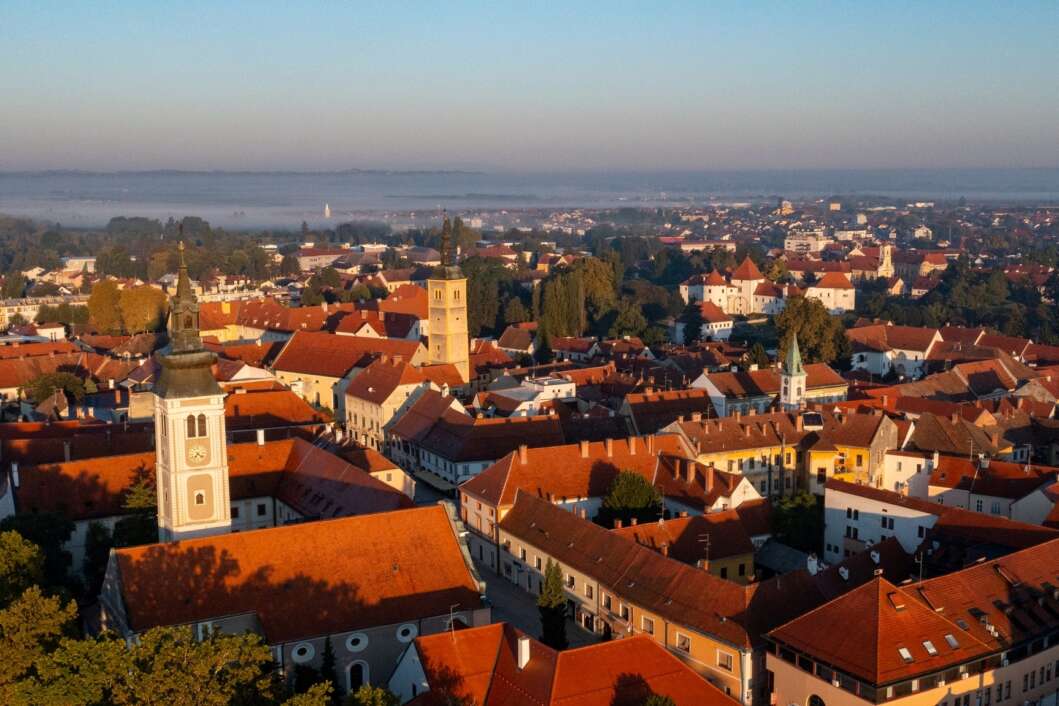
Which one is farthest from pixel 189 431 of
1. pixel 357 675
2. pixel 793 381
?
pixel 793 381

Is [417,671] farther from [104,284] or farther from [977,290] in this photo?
[977,290]

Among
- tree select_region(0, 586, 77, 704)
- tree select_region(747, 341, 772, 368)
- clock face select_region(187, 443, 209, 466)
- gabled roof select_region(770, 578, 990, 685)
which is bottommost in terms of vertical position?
tree select_region(747, 341, 772, 368)

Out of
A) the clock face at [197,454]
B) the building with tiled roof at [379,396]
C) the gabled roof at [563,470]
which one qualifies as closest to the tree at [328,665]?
the clock face at [197,454]

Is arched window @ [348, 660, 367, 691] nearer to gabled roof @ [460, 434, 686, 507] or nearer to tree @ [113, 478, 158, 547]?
tree @ [113, 478, 158, 547]

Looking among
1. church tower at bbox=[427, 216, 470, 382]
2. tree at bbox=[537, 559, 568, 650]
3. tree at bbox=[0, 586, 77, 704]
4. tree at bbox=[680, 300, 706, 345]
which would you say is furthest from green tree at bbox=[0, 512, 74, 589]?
tree at bbox=[680, 300, 706, 345]

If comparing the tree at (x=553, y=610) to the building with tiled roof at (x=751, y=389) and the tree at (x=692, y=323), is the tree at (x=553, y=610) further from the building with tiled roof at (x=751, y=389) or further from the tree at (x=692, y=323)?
the tree at (x=692, y=323)

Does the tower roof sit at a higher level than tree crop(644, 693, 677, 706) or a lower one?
higher
